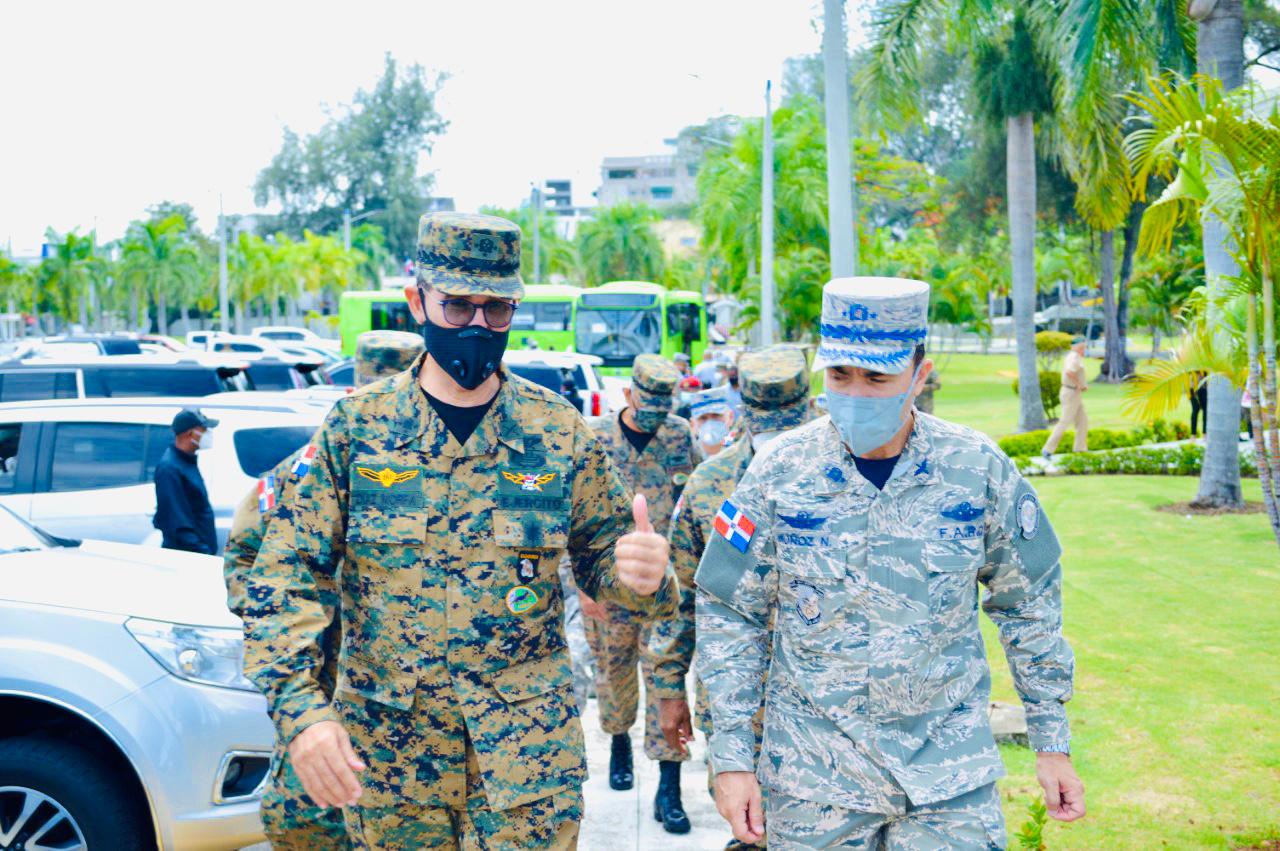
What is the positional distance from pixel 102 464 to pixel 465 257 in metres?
6.17

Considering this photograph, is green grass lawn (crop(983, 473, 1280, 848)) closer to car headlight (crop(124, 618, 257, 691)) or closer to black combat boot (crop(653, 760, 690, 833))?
black combat boot (crop(653, 760, 690, 833))

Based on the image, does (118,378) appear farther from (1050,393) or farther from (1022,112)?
(1050,393)

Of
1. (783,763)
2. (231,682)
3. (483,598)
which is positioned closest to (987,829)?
(783,763)

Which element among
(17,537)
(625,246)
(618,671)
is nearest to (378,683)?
(17,537)

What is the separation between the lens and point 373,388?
3.44 m

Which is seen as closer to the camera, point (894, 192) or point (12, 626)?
point (12, 626)

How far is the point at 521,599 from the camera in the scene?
331 cm

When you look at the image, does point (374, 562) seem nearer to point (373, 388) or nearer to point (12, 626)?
point (373, 388)

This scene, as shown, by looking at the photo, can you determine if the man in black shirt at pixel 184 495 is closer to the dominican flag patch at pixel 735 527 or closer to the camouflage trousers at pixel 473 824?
the camouflage trousers at pixel 473 824

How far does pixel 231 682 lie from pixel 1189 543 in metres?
10.5

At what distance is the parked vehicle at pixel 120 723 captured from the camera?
4301mm

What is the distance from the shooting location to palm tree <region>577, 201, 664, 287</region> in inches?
2461

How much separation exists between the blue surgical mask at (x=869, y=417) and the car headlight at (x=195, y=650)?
2.38m

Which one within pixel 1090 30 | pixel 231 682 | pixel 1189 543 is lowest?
pixel 1189 543
